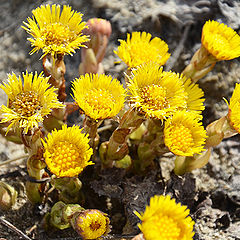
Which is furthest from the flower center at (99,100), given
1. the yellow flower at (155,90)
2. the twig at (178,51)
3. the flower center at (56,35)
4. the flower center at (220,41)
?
the twig at (178,51)

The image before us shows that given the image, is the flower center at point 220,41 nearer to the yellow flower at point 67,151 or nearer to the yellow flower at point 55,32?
the yellow flower at point 55,32

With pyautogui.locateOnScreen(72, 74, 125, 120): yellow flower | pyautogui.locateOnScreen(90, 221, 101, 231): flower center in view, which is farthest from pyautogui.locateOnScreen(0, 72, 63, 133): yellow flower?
pyautogui.locateOnScreen(90, 221, 101, 231): flower center

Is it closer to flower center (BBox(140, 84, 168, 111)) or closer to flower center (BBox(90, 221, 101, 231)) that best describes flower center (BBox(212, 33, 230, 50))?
flower center (BBox(140, 84, 168, 111))

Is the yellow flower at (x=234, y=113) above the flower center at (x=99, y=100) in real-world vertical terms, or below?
below

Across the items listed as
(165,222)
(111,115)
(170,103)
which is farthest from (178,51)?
(165,222)

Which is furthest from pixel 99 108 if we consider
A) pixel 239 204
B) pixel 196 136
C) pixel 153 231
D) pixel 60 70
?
pixel 239 204

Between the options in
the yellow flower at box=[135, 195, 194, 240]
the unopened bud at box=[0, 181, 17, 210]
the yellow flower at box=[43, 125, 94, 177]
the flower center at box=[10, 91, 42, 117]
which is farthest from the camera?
the unopened bud at box=[0, 181, 17, 210]
